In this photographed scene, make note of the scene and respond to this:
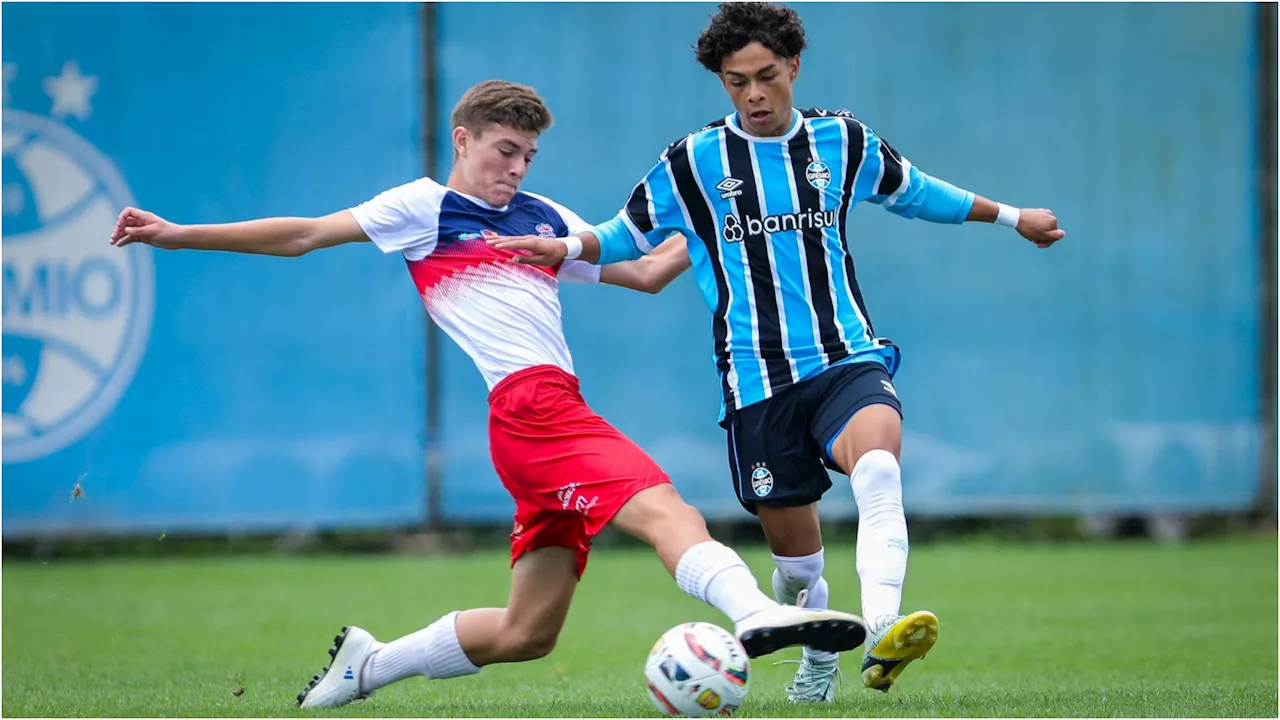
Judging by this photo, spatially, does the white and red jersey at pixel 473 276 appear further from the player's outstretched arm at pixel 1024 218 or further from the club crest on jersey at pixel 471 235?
the player's outstretched arm at pixel 1024 218

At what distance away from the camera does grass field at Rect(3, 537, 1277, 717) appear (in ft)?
16.9

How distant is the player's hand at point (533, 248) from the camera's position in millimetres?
4652

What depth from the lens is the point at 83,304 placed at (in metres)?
11.4

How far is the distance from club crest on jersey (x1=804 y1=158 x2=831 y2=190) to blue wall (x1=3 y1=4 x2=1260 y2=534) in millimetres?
6712

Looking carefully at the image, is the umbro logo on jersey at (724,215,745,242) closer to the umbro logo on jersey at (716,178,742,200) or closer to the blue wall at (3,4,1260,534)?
the umbro logo on jersey at (716,178,742,200)

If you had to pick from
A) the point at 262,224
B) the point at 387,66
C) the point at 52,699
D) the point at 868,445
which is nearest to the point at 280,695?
the point at 52,699

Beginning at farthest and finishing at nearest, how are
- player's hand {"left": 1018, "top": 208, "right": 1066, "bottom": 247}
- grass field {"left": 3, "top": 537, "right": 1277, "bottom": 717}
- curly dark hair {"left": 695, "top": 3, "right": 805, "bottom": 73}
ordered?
1. player's hand {"left": 1018, "top": 208, "right": 1066, "bottom": 247}
2. grass field {"left": 3, "top": 537, "right": 1277, "bottom": 717}
3. curly dark hair {"left": 695, "top": 3, "right": 805, "bottom": 73}

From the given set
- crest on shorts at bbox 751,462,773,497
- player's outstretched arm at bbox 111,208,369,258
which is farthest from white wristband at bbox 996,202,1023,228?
player's outstretched arm at bbox 111,208,369,258

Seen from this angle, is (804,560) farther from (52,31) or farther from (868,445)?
(52,31)

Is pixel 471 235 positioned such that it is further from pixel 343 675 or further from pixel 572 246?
pixel 343 675

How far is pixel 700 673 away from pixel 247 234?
1.91 metres

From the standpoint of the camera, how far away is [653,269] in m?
5.43

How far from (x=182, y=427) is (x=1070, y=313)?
684 centimetres

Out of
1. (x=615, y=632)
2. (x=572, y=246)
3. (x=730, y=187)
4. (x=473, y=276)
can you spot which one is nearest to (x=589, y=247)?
(x=572, y=246)
